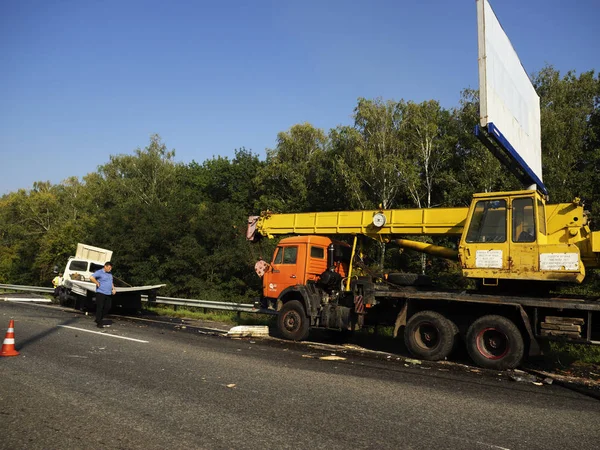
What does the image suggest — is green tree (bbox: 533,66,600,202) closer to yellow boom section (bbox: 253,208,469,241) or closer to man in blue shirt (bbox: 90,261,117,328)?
yellow boom section (bbox: 253,208,469,241)

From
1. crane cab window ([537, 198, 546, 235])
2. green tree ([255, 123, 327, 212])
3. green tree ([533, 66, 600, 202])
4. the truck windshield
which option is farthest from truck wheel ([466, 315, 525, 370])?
green tree ([255, 123, 327, 212])

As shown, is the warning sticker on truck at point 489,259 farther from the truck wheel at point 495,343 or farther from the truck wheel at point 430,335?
the truck wheel at point 430,335

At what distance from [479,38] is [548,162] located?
908 inches

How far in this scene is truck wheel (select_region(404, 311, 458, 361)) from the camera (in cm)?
899

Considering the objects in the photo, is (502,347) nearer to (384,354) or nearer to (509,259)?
(509,259)

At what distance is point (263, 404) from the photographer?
5.25 m

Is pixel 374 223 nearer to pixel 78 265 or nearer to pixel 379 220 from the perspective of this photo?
pixel 379 220

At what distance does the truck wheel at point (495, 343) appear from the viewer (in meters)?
8.23

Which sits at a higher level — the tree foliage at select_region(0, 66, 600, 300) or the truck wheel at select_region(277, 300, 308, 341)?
the tree foliage at select_region(0, 66, 600, 300)

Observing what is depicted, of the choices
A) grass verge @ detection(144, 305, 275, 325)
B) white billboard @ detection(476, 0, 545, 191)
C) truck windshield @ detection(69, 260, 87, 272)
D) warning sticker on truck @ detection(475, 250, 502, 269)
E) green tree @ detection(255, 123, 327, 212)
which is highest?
green tree @ detection(255, 123, 327, 212)

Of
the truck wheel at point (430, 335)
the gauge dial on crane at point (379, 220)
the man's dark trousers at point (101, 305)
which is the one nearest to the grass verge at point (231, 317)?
the man's dark trousers at point (101, 305)

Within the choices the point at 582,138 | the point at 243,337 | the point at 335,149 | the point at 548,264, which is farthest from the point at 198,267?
the point at 582,138

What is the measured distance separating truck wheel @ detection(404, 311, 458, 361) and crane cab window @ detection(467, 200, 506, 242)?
172 cm

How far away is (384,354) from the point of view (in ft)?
32.1
